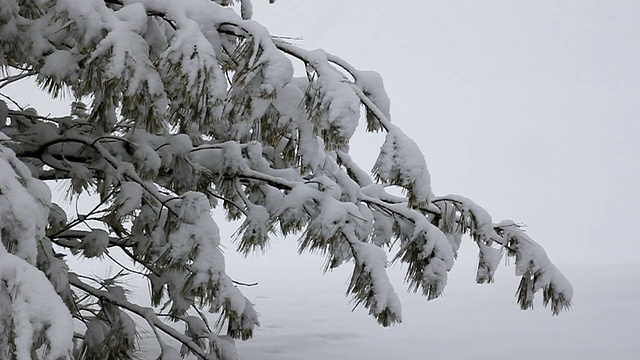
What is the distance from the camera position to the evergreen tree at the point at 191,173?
74.0 inches

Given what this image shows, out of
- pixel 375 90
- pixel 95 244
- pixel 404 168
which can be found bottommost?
pixel 95 244

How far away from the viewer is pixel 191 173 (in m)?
3.09

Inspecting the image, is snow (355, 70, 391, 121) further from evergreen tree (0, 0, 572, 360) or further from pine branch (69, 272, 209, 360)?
pine branch (69, 272, 209, 360)

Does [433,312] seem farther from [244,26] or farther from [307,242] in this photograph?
[244,26]

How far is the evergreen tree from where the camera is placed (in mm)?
1881

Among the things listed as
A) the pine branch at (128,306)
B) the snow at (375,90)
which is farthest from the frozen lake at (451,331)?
the snow at (375,90)

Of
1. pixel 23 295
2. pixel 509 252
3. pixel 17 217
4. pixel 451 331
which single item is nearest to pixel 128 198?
pixel 17 217

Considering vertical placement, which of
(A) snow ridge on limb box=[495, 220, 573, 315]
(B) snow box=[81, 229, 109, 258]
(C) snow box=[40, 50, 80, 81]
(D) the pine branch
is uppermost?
(A) snow ridge on limb box=[495, 220, 573, 315]

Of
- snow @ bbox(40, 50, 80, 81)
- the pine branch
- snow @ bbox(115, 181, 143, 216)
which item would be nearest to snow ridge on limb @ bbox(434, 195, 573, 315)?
the pine branch

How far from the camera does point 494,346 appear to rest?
6.26 m

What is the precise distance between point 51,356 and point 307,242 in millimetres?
1567

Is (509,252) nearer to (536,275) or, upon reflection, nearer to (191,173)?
(536,275)

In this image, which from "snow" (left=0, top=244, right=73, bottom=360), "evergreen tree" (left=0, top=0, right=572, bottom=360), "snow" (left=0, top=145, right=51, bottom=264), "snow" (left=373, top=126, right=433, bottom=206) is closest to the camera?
"snow" (left=0, top=244, right=73, bottom=360)

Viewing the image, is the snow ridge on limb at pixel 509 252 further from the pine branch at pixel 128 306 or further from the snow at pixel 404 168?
the pine branch at pixel 128 306
